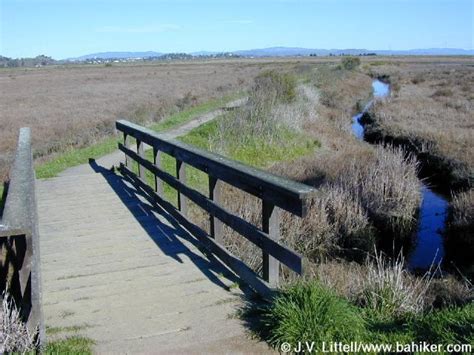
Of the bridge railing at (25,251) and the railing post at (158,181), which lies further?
the railing post at (158,181)

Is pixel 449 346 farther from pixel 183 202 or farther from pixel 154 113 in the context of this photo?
pixel 154 113

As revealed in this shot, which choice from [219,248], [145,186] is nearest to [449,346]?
[219,248]

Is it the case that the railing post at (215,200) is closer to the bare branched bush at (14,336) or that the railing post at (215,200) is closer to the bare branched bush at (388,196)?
the bare branched bush at (14,336)

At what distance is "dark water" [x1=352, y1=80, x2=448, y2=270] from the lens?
33.1 feet

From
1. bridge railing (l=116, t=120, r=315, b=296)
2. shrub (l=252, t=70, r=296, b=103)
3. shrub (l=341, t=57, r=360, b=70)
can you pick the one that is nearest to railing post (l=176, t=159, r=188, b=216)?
bridge railing (l=116, t=120, r=315, b=296)

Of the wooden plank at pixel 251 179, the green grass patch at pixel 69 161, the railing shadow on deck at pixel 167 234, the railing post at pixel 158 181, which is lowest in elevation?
the green grass patch at pixel 69 161

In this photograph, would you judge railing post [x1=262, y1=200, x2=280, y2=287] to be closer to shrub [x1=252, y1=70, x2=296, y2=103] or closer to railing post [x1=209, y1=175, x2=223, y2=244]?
railing post [x1=209, y1=175, x2=223, y2=244]

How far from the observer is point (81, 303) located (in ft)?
14.9

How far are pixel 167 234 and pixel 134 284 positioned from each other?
1502 mm

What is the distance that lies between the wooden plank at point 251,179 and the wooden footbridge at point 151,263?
10 millimetres

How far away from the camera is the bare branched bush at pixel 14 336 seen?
3.50 meters

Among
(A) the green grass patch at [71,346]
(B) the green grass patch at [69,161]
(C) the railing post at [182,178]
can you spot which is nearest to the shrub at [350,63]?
(B) the green grass patch at [69,161]

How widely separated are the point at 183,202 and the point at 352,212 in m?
4.81

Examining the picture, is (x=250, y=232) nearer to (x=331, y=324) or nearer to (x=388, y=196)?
(x=331, y=324)
